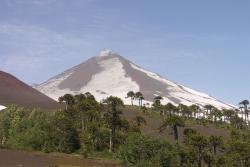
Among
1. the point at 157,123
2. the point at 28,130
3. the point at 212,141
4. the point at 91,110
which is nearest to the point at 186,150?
the point at 212,141

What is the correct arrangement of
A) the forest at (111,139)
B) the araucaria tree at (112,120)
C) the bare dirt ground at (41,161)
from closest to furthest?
the bare dirt ground at (41,161) → the forest at (111,139) → the araucaria tree at (112,120)

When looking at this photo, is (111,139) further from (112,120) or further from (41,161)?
(41,161)

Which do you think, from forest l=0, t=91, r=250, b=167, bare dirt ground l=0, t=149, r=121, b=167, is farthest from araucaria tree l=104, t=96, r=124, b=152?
bare dirt ground l=0, t=149, r=121, b=167

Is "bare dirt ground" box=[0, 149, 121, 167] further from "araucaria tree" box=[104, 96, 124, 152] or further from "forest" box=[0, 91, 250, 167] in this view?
"araucaria tree" box=[104, 96, 124, 152]

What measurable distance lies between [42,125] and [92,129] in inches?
523

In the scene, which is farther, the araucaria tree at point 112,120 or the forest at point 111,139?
the araucaria tree at point 112,120

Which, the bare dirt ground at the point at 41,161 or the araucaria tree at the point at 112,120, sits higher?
the araucaria tree at the point at 112,120

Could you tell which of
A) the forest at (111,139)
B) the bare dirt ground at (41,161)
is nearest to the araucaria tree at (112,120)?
the forest at (111,139)

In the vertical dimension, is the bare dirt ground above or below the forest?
below

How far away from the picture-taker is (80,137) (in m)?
114

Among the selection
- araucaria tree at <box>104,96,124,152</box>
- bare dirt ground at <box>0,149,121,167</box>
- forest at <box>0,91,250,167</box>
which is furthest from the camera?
araucaria tree at <box>104,96,124,152</box>

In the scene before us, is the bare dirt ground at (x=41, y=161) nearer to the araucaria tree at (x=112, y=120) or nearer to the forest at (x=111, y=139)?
the forest at (x=111, y=139)

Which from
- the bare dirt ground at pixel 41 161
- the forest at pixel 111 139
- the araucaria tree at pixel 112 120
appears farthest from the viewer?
the araucaria tree at pixel 112 120

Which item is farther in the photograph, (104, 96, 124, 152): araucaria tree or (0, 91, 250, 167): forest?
(104, 96, 124, 152): araucaria tree
